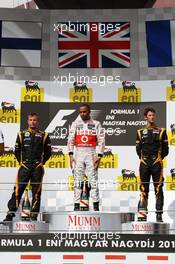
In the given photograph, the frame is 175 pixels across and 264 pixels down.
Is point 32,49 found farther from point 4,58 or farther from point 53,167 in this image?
point 53,167

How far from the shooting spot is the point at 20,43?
9.80 meters

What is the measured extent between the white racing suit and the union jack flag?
2.75 m

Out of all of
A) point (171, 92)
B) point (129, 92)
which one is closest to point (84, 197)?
point (129, 92)

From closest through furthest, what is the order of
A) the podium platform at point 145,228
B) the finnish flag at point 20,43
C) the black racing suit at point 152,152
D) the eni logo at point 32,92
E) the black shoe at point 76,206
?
the podium platform at point 145,228
the black shoe at point 76,206
the black racing suit at point 152,152
the eni logo at point 32,92
the finnish flag at point 20,43

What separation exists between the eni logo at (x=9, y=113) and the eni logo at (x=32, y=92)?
213mm

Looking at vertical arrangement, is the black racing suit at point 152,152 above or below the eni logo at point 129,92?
below

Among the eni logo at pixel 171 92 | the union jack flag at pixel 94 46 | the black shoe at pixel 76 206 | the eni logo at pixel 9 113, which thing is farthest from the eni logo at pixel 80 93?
the black shoe at pixel 76 206

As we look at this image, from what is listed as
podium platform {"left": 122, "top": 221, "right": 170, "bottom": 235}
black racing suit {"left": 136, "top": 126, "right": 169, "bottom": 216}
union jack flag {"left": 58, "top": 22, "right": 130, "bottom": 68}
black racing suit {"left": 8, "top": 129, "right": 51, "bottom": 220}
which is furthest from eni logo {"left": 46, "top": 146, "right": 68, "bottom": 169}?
podium platform {"left": 122, "top": 221, "right": 170, "bottom": 235}

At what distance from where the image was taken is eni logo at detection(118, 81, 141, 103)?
9578 mm

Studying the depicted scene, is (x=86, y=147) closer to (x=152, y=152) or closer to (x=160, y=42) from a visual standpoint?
(x=152, y=152)

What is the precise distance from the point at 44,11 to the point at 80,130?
338 cm

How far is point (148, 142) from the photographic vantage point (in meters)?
7.14

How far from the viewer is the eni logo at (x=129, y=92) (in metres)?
9.58

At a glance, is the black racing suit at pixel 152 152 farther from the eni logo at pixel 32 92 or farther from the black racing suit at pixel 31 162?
the eni logo at pixel 32 92
